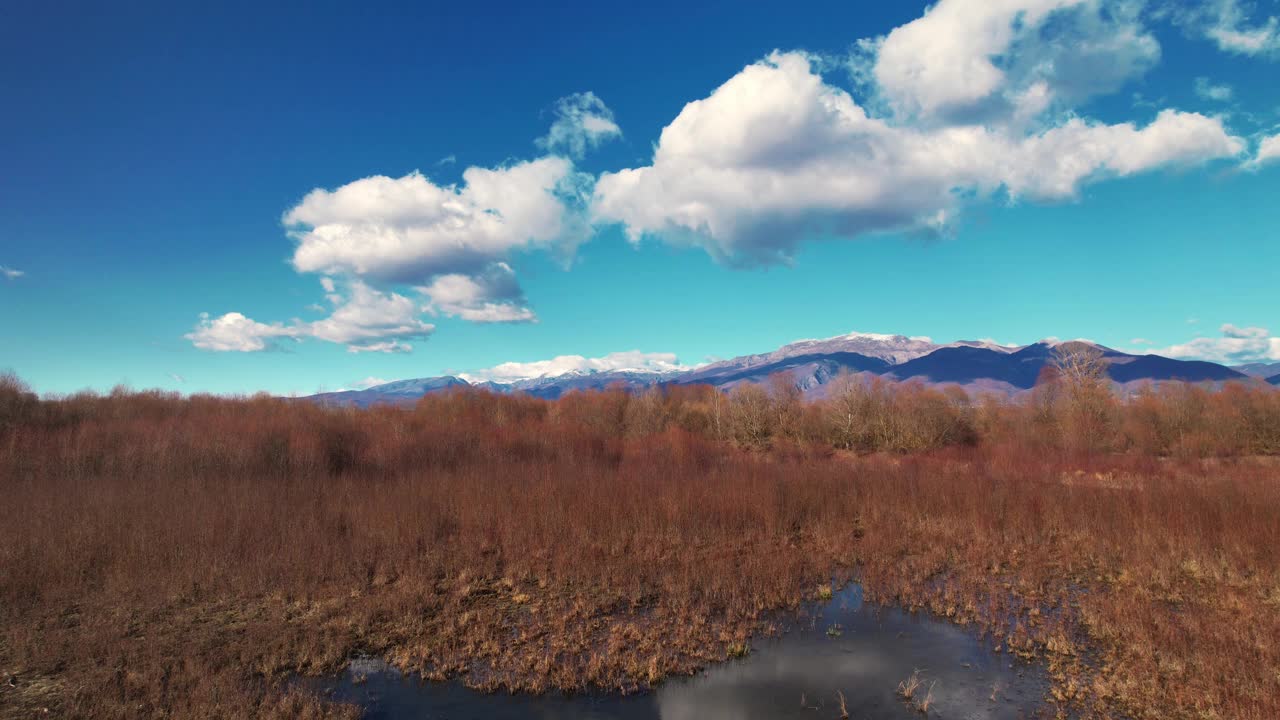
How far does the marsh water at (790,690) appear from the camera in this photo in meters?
6.82

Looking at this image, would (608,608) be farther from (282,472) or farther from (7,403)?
(7,403)

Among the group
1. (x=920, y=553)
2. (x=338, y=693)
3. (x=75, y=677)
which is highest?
(x=75, y=677)

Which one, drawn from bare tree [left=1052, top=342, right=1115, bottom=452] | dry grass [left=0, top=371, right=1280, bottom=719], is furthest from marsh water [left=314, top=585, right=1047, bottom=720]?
bare tree [left=1052, top=342, right=1115, bottom=452]

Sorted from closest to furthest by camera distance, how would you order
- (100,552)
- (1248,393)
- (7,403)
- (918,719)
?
(918,719)
(100,552)
(7,403)
(1248,393)

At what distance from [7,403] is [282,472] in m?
13.5

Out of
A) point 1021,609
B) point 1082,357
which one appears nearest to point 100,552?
point 1021,609

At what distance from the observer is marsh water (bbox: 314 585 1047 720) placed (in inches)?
269

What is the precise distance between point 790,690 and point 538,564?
6608mm

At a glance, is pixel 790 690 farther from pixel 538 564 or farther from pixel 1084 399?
pixel 1084 399

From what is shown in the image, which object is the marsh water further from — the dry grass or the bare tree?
the bare tree

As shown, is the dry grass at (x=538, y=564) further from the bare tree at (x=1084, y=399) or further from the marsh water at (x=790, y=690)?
the bare tree at (x=1084, y=399)

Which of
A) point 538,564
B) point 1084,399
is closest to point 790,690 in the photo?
point 538,564

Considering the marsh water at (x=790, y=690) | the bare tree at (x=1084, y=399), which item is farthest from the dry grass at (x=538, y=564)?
the bare tree at (x=1084, y=399)

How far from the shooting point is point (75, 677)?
690 cm
